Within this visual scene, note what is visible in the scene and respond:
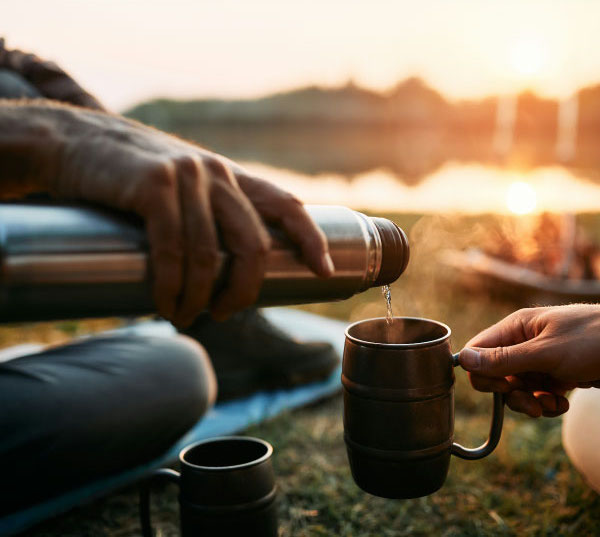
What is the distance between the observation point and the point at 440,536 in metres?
1.70

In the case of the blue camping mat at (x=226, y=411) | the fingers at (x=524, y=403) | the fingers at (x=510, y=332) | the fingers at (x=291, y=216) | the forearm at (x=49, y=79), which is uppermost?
the forearm at (x=49, y=79)

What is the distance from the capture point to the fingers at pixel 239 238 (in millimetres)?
782

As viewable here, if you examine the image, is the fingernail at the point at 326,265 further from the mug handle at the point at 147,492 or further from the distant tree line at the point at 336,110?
the distant tree line at the point at 336,110

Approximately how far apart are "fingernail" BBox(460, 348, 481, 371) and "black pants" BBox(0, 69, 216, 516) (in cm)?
103

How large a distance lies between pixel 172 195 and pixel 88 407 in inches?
44.5

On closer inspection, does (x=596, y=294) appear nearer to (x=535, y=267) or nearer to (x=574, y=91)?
(x=535, y=267)

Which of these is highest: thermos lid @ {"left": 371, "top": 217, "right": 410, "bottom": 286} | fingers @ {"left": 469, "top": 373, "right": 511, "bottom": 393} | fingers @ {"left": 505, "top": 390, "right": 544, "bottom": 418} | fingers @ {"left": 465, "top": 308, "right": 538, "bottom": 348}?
thermos lid @ {"left": 371, "top": 217, "right": 410, "bottom": 286}

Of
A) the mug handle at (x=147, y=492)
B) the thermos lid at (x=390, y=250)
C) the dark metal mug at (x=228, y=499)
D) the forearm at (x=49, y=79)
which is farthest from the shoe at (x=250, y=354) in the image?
the thermos lid at (x=390, y=250)

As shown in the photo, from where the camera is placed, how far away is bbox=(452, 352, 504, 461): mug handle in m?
1.15

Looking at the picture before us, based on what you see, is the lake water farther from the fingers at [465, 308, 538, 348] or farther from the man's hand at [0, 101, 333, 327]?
the man's hand at [0, 101, 333, 327]

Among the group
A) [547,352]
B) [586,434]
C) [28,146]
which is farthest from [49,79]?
[586,434]

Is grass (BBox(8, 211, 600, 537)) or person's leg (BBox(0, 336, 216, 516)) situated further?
grass (BBox(8, 211, 600, 537))

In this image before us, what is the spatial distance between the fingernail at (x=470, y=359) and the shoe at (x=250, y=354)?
1.49 m

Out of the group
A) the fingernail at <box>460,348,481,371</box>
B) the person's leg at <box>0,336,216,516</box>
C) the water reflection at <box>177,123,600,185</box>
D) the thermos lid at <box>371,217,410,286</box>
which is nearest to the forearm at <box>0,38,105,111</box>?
the person's leg at <box>0,336,216,516</box>
